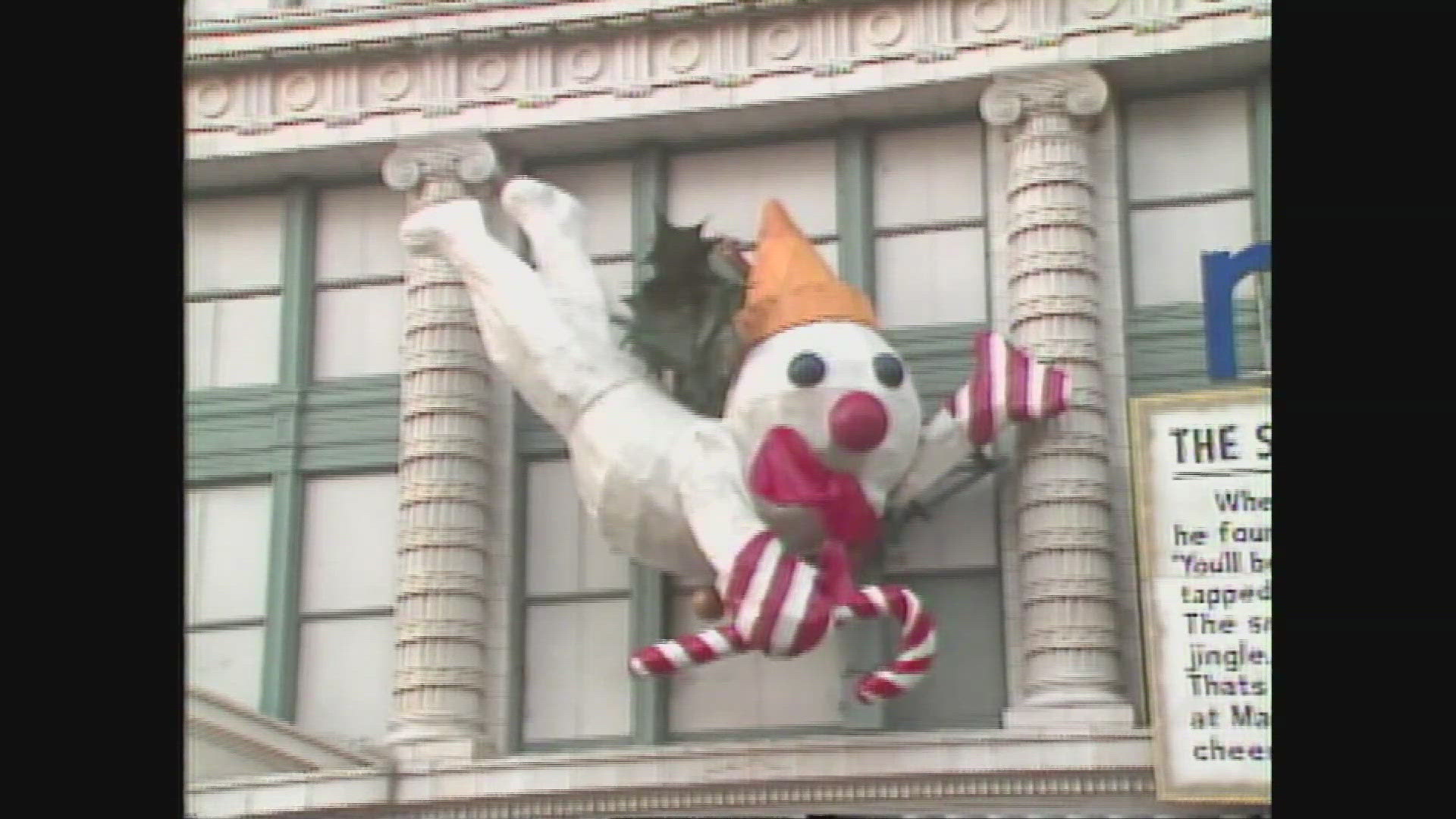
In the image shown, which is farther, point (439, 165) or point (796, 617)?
point (439, 165)

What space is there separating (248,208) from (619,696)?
19.4ft

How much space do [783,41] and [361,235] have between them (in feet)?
13.8

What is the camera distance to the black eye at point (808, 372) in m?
18.7

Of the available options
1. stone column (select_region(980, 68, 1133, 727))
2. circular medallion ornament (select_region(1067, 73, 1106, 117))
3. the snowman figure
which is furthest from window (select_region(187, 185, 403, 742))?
circular medallion ornament (select_region(1067, 73, 1106, 117))

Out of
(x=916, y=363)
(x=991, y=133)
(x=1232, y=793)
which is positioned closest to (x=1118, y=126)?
(x=991, y=133)

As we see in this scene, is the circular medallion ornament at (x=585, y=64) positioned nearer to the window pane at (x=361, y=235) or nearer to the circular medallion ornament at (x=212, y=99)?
the window pane at (x=361, y=235)

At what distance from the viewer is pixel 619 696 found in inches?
803

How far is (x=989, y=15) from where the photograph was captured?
20922mm

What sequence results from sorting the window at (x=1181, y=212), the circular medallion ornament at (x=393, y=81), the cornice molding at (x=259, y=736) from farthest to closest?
the circular medallion ornament at (x=393, y=81), the window at (x=1181, y=212), the cornice molding at (x=259, y=736)

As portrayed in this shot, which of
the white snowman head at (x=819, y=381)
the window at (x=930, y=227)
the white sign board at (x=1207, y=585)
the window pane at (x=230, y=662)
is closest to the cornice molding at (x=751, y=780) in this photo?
the white sign board at (x=1207, y=585)

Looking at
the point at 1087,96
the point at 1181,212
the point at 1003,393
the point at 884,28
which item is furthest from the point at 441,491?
the point at 1181,212

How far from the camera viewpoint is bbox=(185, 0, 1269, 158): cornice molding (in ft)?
67.7

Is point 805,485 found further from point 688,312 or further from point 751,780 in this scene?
point 751,780

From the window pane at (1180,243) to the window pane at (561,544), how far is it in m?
4.93
